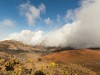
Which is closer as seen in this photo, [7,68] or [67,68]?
[7,68]

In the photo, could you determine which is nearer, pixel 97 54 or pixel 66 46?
pixel 97 54

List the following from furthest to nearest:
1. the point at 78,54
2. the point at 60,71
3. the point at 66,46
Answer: the point at 66,46 → the point at 78,54 → the point at 60,71

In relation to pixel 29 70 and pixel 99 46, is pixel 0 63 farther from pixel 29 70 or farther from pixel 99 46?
pixel 99 46

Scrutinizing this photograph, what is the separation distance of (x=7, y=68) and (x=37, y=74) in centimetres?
302

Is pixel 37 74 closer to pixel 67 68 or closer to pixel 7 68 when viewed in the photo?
pixel 7 68

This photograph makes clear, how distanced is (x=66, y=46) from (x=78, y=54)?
1607 inches

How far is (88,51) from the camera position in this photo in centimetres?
11275

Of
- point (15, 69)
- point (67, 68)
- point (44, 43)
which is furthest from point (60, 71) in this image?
point (44, 43)

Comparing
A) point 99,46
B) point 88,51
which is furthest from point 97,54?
point 99,46

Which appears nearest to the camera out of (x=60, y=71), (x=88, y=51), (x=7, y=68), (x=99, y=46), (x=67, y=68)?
(x=7, y=68)

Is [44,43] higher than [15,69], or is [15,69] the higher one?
[44,43]

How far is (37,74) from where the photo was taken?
1689 centimetres

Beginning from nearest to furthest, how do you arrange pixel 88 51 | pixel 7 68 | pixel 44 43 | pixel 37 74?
pixel 37 74 → pixel 7 68 → pixel 88 51 → pixel 44 43

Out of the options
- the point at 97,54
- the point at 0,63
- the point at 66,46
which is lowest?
the point at 0,63
